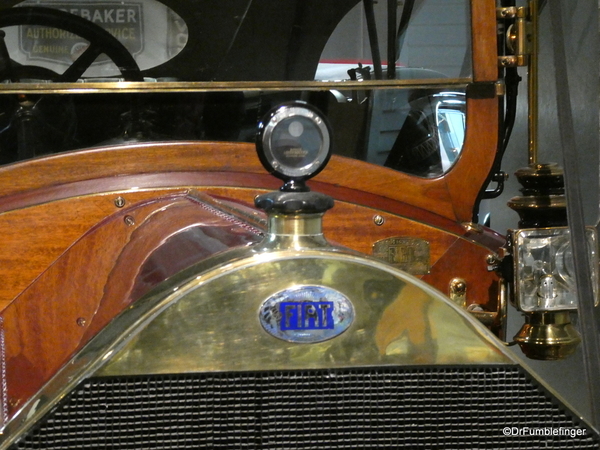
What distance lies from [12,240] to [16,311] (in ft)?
0.45

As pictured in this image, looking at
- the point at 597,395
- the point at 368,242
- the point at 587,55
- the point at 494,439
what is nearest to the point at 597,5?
the point at 587,55

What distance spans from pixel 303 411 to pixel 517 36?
3.34 feet

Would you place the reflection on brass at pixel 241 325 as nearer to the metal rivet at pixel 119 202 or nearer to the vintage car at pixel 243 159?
the vintage car at pixel 243 159

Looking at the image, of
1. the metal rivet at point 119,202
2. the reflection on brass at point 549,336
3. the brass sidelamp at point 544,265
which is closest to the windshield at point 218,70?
the metal rivet at point 119,202

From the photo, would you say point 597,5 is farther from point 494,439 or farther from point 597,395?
point 494,439

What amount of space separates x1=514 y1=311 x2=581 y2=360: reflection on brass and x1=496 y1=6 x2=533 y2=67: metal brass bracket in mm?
531

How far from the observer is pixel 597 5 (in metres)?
2.34

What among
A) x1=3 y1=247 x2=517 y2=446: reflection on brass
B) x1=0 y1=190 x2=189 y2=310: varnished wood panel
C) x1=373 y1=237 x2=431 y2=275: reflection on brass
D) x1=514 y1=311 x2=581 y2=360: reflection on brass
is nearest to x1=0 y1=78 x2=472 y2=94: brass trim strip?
x1=0 y1=190 x2=189 y2=310: varnished wood panel

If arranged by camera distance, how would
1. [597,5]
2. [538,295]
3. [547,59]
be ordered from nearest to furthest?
[538,295], [597,5], [547,59]

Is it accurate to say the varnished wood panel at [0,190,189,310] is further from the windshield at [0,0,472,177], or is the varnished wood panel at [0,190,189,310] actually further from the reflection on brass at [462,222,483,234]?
the reflection on brass at [462,222,483,234]

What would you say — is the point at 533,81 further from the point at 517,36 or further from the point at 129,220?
the point at 129,220

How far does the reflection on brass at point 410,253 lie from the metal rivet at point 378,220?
0.04 metres

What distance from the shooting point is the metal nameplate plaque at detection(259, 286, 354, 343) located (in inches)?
34.3

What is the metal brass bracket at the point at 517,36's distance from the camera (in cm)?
157
